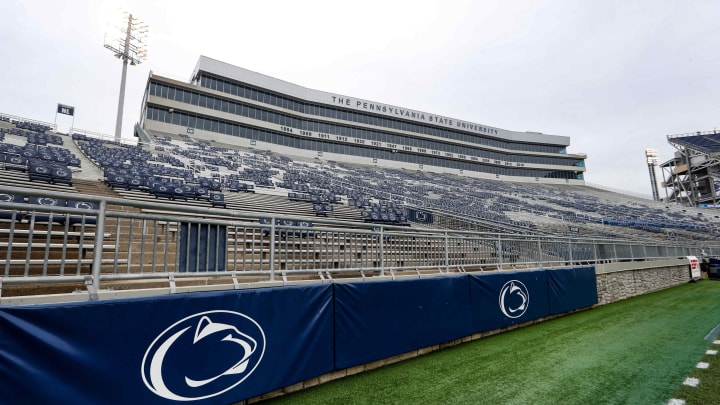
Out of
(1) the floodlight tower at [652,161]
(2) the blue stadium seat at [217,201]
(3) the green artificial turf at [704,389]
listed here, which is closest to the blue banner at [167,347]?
(3) the green artificial turf at [704,389]

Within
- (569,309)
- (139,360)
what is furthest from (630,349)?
(139,360)

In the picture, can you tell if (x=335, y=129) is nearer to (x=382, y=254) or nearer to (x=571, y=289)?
(x=571, y=289)

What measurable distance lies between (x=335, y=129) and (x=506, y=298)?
41441mm

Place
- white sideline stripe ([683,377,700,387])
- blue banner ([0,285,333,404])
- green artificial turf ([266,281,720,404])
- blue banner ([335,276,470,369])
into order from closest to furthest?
1. blue banner ([0,285,333,404])
2. green artificial turf ([266,281,720,404])
3. white sideline stripe ([683,377,700,387])
4. blue banner ([335,276,470,369])

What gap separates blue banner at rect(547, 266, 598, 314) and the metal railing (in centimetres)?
49

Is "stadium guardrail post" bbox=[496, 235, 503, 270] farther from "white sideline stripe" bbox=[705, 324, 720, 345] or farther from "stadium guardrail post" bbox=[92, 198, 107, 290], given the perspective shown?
"stadium guardrail post" bbox=[92, 198, 107, 290]

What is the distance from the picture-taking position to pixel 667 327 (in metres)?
8.10

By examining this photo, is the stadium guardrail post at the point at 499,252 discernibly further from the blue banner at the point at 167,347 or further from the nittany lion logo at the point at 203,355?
the nittany lion logo at the point at 203,355

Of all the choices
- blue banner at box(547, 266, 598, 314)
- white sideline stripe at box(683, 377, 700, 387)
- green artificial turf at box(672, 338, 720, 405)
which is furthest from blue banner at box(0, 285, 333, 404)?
blue banner at box(547, 266, 598, 314)

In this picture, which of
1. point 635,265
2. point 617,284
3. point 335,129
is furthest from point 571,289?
point 335,129

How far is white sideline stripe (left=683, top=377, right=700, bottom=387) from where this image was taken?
4574 mm

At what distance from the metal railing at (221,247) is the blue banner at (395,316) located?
465 mm

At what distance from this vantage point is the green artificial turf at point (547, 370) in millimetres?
4371

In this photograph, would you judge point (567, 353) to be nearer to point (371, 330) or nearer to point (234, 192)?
point (371, 330)
